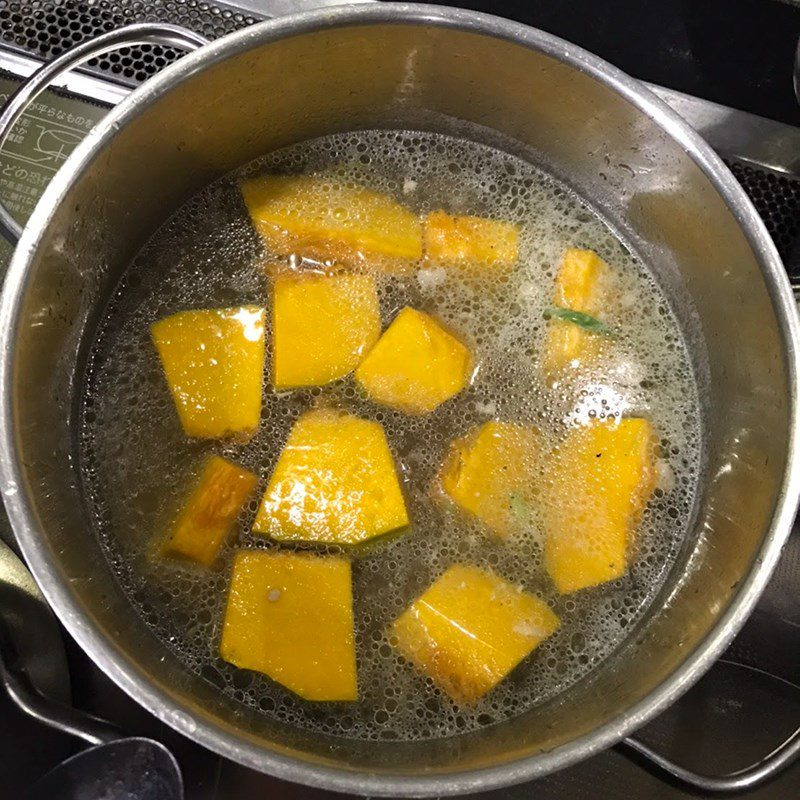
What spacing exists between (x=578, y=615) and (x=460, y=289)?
0.40 meters

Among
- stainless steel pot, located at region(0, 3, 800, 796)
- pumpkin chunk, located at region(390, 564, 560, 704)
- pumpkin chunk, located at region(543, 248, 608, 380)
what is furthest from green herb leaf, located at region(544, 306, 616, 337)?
pumpkin chunk, located at region(390, 564, 560, 704)

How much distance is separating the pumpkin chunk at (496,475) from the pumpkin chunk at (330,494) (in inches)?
2.9

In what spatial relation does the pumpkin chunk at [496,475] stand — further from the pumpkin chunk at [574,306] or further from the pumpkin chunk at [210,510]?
the pumpkin chunk at [210,510]

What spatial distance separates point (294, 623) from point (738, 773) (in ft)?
1.58

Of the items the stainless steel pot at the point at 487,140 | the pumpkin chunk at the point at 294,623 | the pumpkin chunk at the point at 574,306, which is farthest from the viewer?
the pumpkin chunk at the point at 574,306

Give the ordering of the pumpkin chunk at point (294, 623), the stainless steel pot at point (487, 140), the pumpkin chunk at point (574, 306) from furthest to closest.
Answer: the pumpkin chunk at point (574, 306), the pumpkin chunk at point (294, 623), the stainless steel pot at point (487, 140)

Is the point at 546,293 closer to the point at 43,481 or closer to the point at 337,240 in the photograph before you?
the point at 337,240

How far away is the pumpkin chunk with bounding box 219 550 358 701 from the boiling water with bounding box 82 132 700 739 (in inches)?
0.9

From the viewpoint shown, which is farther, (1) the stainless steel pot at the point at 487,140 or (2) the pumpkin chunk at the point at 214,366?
(2) the pumpkin chunk at the point at 214,366

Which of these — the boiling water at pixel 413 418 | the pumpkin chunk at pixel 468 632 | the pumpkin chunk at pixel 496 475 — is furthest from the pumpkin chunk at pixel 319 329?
the pumpkin chunk at pixel 468 632

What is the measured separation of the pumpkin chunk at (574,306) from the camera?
3.07ft

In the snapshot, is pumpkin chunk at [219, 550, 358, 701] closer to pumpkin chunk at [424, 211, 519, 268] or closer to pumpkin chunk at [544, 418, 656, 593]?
pumpkin chunk at [544, 418, 656, 593]

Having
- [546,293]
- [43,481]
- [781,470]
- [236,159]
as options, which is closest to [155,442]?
[43,481]

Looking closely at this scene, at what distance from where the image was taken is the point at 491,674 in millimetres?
813
